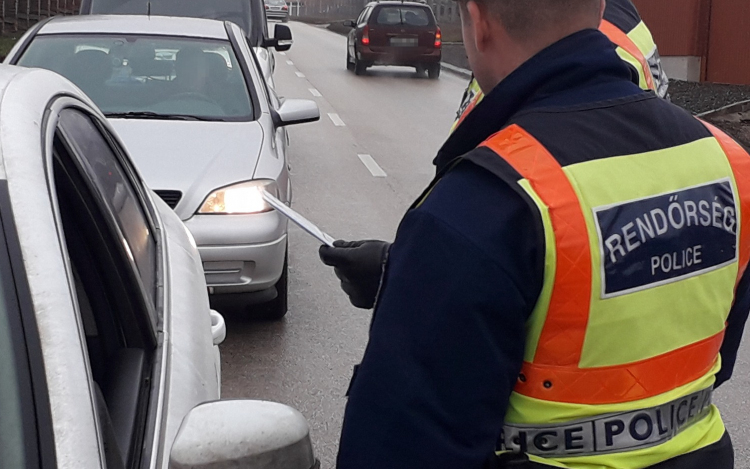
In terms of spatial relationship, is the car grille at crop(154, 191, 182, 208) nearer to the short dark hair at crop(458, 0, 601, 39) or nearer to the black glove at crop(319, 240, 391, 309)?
the black glove at crop(319, 240, 391, 309)

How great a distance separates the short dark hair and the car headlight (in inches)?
135

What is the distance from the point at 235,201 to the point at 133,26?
6.85 feet

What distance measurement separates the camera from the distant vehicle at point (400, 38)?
870 inches

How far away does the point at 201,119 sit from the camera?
19.3ft

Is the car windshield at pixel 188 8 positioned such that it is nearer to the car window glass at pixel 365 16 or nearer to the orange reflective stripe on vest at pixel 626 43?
the orange reflective stripe on vest at pixel 626 43

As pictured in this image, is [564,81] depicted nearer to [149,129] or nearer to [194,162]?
[194,162]

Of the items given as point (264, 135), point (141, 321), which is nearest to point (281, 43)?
point (264, 135)

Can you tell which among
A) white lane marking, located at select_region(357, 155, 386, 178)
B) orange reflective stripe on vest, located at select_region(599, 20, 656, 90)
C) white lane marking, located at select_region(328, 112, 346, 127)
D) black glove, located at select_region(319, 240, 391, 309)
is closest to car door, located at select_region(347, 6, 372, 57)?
white lane marking, located at select_region(328, 112, 346, 127)

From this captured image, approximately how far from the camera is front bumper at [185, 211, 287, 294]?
497 cm

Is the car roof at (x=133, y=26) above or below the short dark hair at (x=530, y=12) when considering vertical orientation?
below

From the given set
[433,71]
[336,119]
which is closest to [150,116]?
[336,119]

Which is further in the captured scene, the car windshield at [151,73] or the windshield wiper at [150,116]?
the car windshield at [151,73]

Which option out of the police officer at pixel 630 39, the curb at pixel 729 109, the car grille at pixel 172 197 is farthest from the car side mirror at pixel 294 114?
the curb at pixel 729 109

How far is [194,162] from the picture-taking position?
5195 mm
